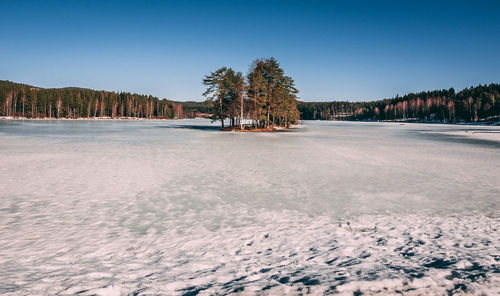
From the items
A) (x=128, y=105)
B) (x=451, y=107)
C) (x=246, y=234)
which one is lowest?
(x=246, y=234)

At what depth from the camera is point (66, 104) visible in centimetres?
13600

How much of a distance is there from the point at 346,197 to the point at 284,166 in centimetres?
636

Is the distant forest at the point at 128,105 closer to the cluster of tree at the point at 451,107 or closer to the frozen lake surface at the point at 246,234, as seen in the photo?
the cluster of tree at the point at 451,107

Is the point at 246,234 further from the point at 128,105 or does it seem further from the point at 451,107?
the point at 128,105

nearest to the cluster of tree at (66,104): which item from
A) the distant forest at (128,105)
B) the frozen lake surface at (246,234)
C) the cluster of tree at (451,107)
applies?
the distant forest at (128,105)

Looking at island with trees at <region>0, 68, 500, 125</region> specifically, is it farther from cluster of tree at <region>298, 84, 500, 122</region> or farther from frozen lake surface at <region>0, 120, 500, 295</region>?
frozen lake surface at <region>0, 120, 500, 295</region>

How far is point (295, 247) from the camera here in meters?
5.80

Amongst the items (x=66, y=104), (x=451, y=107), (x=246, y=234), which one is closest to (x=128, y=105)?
(x=66, y=104)

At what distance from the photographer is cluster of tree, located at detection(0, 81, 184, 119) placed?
12807 cm

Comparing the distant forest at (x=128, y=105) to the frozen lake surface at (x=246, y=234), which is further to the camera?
the distant forest at (x=128, y=105)

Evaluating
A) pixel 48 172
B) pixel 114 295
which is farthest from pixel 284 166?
pixel 114 295

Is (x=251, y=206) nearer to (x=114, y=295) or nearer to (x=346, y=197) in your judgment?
(x=346, y=197)

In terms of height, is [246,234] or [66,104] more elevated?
[66,104]

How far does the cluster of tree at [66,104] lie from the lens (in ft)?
420
